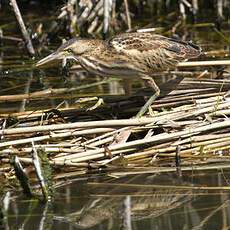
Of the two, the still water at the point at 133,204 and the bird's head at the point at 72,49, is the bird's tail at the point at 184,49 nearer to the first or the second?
the bird's head at the point at 72,49

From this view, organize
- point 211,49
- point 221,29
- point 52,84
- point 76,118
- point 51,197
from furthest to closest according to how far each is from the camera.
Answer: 1. point 221,29
2. point 211,49
3. point 52,84
4. point 76,118
5. point 51,197

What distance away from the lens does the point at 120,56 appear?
197 inches

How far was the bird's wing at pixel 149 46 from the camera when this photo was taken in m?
5.06

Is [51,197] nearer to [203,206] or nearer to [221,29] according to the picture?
[203,206]

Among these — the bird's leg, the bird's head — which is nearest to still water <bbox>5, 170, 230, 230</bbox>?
the bird's leg

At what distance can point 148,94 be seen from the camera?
5.18 meters

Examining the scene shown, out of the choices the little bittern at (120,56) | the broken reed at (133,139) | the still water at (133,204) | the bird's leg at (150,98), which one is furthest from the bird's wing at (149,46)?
the still water at (133,204)

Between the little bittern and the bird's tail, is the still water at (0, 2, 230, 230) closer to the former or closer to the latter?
the little bittern

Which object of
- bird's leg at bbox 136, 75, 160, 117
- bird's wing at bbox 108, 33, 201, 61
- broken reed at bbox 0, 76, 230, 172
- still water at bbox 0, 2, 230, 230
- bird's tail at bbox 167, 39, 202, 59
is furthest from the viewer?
bird's tail at bbox 167, 39, 202, 59

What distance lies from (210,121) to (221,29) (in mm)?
3720

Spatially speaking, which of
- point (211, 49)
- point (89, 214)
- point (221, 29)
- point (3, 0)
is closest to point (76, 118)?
point (89, 214)

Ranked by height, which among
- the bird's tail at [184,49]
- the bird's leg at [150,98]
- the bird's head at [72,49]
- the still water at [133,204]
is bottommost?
the still water at [133,204]

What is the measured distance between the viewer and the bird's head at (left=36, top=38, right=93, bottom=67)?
495 centimetres

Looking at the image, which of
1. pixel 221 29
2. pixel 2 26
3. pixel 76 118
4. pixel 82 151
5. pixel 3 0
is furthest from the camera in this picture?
pixel 3 0
